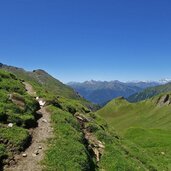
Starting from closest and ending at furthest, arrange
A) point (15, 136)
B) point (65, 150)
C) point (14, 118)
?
point (65, 150) → point (15, 136) → point (14, 118)

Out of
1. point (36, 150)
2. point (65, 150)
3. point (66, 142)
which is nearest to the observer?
point (36, 150)

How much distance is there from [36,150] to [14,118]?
4.90m

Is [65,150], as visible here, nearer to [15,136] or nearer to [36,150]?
[36,150]

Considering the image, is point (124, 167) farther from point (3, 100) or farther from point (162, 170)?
point (3, 100)

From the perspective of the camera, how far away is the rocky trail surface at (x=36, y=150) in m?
22.5

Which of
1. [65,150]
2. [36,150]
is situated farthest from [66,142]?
[36,150]

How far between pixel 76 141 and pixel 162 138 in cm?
2834

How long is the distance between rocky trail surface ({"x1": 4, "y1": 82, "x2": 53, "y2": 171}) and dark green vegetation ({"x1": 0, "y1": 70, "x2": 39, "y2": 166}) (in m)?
0.65

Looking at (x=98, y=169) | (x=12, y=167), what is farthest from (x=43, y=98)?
(x=12, y=167)

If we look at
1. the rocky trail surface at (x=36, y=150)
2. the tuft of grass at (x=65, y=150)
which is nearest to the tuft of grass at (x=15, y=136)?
the rocky trail surface at (x=36, y=150)

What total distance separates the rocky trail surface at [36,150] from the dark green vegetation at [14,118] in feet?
2.13

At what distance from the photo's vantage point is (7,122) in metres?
28.0

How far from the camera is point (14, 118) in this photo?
28.6 meters

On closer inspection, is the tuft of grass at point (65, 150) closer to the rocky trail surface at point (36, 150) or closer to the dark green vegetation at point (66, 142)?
the dark green vegetation at point (66, 142)
